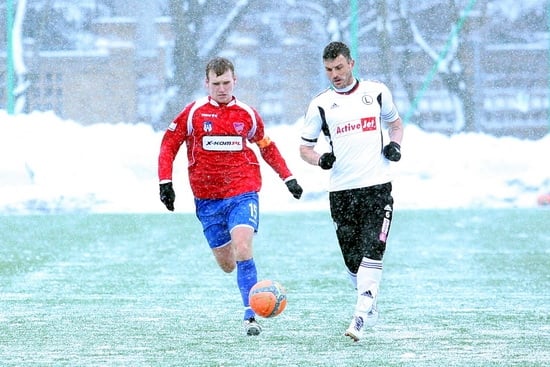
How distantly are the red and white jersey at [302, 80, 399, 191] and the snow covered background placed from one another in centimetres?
1243

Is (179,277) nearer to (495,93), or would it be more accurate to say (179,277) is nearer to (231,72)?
(231,72)

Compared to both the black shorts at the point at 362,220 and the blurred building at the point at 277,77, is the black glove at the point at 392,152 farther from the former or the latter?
the blurred building at the point at 277,77

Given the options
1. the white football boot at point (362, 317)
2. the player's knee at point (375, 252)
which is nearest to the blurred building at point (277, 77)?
the player's knee at point (375, 252)

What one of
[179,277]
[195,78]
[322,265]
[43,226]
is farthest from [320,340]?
[195,78]

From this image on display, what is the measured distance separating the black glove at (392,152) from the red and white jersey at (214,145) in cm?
79

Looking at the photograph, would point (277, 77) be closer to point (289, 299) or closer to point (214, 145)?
point (289, 299)

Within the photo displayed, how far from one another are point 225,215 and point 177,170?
13217mm

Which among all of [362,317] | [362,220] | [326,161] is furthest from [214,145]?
[362,317]

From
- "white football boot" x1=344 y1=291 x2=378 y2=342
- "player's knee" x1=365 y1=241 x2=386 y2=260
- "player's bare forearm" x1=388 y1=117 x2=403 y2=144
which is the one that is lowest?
"white football boot" x1=344 y1=291 x2=378 y2=342

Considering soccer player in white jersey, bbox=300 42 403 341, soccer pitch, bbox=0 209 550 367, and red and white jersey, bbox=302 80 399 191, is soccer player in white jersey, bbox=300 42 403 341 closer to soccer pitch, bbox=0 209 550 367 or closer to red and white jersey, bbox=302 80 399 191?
red and white jersey, bbox=302 80 399 191

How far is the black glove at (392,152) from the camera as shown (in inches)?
282

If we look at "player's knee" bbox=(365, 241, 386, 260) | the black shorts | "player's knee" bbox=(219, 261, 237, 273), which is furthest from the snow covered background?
"player's knee" bbox=(365, 241, 386, 260)

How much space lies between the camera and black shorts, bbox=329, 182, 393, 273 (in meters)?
7.18

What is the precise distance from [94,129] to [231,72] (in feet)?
46.2
